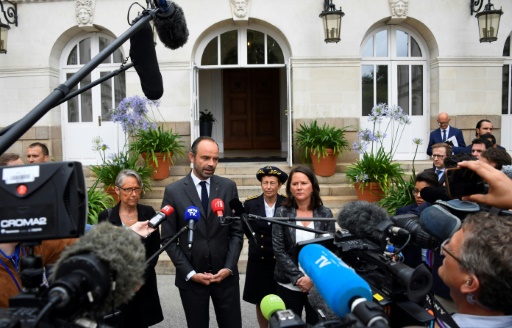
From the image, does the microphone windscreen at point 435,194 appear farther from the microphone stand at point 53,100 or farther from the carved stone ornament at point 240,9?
the carved stone ornament at point 240,9

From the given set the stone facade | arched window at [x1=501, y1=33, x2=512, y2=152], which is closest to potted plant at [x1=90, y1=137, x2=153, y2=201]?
the stone facade

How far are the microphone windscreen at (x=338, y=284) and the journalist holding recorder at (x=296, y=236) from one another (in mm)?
2004

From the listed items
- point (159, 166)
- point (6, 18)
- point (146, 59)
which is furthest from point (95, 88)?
point (146, 59)

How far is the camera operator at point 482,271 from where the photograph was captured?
5.18 feet

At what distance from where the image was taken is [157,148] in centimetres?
877

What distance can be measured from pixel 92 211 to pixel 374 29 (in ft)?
23.7

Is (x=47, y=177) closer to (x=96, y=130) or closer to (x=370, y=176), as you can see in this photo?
(x=370, y=176)

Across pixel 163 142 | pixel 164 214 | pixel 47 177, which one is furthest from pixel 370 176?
pixel 47 177

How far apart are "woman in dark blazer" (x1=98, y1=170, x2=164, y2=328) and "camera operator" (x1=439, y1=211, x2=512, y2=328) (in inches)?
102

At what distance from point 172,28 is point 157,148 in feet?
21.8

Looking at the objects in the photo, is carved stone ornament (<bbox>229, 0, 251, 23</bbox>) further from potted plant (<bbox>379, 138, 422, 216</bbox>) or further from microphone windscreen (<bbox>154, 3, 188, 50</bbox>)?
microphone windscreen (<bbox>154, 3, 188, 50</bbox>)

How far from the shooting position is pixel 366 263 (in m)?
1.96

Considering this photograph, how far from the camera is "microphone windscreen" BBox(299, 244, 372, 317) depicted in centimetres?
129

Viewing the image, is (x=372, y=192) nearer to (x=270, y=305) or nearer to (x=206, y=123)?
(x=206, y=123)
